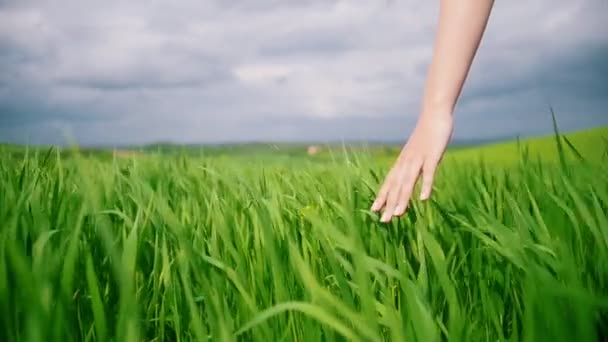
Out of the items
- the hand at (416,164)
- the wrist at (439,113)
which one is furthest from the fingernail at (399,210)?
the wrist at (439,113)

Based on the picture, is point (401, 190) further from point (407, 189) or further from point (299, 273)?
point (299, 273)

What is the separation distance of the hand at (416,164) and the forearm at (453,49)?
0.06ft

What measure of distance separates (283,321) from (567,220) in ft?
1.36

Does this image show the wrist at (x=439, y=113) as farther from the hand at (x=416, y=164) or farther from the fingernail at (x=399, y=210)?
the fingernail at (x=399, y=210)

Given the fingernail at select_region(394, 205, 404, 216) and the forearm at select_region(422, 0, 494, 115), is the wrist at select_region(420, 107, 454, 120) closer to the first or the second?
the forearm at select_region(422, 0, 494, 115)

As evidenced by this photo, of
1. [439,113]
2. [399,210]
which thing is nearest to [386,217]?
[399,210]

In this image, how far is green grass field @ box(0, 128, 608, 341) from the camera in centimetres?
41

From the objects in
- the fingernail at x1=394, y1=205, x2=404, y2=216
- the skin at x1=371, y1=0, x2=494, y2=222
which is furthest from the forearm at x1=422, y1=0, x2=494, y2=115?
the fingernail at x1=394, y1=205, x2=404, y2=216

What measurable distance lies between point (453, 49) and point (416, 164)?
13 centimetres

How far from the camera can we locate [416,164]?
2.23ft

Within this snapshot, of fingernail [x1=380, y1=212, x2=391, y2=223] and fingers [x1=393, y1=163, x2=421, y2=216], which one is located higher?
fingers [x1=393, y1=163, x2=421, y2=216]

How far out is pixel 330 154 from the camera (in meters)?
1.06

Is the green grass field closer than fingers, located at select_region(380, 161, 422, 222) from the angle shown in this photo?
Yes

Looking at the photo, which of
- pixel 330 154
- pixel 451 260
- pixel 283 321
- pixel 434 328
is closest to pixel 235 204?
pixel 330 154
